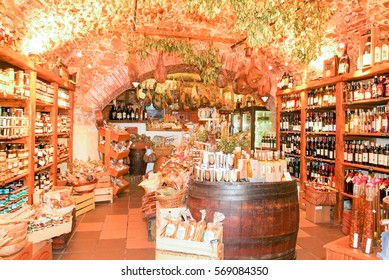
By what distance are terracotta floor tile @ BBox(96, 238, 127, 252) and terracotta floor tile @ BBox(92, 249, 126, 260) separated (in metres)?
0.10

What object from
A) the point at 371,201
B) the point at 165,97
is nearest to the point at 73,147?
the point at 165,97

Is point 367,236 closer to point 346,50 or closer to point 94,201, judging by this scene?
point 346,50

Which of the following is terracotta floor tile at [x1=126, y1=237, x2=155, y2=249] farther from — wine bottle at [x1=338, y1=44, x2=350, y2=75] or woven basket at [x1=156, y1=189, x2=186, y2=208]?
wine bottle at [x1=338, y1=44, x2=350, y2=75]

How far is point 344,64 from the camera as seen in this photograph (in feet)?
16.1

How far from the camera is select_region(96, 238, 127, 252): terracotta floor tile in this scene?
3.97 meters

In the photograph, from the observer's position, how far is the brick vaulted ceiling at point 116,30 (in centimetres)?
478

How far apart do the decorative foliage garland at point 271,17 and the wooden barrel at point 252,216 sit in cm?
142

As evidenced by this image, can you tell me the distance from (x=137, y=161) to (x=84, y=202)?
371 centimetres

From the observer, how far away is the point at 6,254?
241 cm

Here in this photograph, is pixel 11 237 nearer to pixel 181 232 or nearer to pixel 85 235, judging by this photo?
pixel 181 232

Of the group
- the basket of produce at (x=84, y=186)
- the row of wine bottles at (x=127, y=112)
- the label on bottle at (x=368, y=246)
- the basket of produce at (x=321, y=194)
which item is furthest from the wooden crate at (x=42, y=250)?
the row of wine bottles at (x=127, y=112)

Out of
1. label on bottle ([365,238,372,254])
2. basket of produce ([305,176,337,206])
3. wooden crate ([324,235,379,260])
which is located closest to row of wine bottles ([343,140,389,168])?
basket of produce ([305,176,337,206])

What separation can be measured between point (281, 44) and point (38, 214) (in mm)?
5109

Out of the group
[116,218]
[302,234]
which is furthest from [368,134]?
[116,218]
